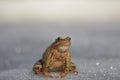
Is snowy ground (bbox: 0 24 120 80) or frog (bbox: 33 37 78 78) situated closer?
frog (bbox: 33 37 78 78)

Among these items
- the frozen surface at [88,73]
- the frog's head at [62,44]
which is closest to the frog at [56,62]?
the frog's head at [62,44]

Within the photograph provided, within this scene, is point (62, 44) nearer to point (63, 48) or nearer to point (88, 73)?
point (63, 48)

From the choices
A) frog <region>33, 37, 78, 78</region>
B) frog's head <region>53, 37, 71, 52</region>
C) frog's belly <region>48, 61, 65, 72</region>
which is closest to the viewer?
frog's head <region>53, 37, 71, 52</region>

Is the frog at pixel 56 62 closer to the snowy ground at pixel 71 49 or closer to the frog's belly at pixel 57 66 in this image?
the frog's belly at pixel 57 66

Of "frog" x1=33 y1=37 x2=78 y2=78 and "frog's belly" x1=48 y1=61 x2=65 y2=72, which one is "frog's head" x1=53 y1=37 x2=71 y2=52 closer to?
"frog" x1=33 y1=37 x2=78 y2=78

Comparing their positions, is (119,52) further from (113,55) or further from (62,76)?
(62,76)

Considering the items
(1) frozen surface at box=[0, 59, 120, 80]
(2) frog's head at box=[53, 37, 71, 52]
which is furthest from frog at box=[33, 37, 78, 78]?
(1) frozen surface at box=[0, 59, 120, 80]

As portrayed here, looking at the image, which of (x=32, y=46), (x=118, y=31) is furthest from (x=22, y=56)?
(x=118, y=31)
